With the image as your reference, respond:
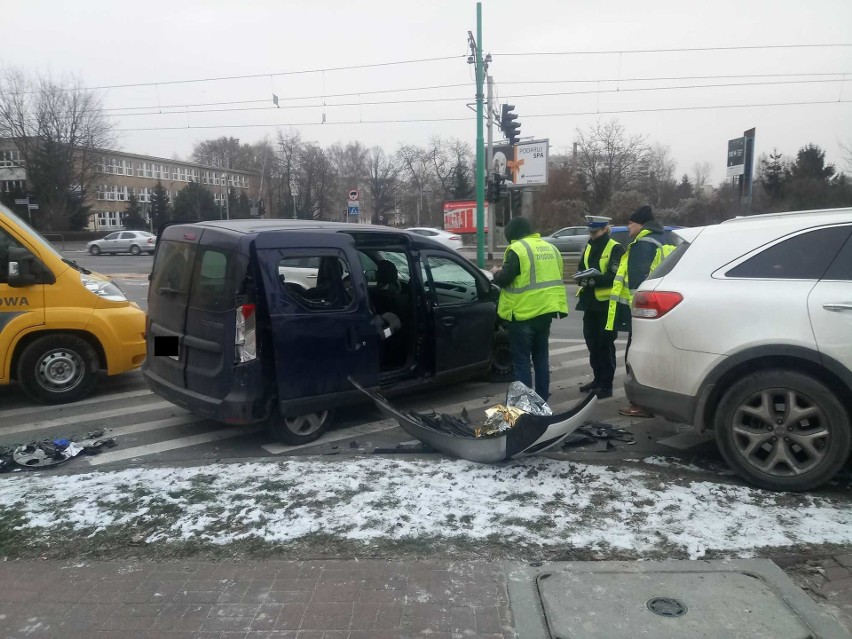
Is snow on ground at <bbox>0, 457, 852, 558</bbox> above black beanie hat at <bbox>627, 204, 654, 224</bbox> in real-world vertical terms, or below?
below

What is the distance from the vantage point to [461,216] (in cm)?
4481

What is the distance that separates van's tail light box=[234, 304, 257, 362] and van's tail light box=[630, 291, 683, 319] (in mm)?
2816

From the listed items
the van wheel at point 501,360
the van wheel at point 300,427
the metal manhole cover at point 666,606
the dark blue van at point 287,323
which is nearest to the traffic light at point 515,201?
the van wheel at point 501,360

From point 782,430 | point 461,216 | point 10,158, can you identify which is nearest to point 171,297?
point 782,430

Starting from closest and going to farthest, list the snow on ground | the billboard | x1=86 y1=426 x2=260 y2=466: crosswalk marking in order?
the snow on ground
x1=86 y1=426 x2=260 y2=466: crosswalk marking
the billboard

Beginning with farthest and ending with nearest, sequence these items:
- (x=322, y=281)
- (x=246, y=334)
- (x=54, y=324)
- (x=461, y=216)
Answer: (x=461, y=216)
(x=54, y=324)
(x=322, y=281)
(x=246, y=334)

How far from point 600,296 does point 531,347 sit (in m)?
1.14

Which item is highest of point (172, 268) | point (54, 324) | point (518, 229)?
point (518, 229)

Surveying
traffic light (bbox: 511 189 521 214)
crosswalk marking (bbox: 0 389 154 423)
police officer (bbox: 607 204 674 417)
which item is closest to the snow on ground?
police officer (bbox: 607 204 674 417)

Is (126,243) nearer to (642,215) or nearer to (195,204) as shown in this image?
(195,204)

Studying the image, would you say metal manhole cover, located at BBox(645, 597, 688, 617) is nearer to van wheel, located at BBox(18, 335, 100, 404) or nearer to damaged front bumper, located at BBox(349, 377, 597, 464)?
damaged front bumper, located at BBox(349, 377, 597, 464)

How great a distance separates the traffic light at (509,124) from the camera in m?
22.9

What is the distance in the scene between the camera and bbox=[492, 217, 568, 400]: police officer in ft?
19.4

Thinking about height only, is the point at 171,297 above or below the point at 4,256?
below
